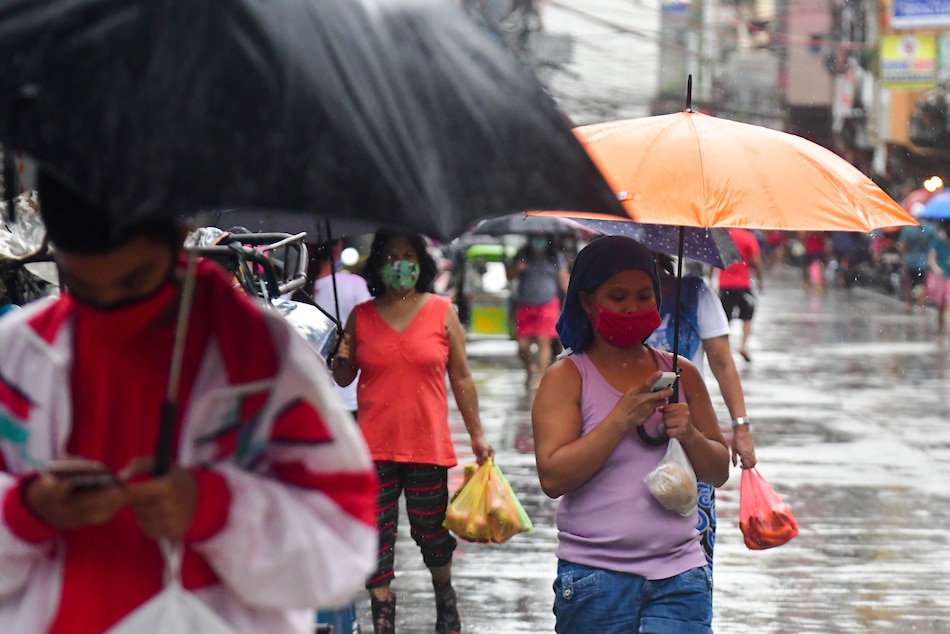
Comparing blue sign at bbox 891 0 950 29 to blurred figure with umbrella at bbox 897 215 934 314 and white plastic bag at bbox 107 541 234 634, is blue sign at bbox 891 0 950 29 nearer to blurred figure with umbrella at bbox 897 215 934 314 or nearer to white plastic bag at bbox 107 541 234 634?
blurred figure with umbrella at bbox 897 215 934 314

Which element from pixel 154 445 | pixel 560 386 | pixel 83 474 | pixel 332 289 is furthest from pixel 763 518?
pixel 83 474

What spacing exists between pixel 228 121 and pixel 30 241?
297 cm

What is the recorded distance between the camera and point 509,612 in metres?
7.28

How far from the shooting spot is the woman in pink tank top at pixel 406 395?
656 centimetres

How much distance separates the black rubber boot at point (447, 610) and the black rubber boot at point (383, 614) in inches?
13.5

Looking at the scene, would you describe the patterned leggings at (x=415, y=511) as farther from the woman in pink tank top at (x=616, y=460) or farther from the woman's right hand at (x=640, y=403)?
the woman's right hand at (x=640, y=403)

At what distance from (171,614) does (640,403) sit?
219 cm

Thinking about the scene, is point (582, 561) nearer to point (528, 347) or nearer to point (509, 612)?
point (509, 612)

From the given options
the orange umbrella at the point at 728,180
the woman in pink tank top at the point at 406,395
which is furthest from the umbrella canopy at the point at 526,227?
the orange umbrella at the point at 728,180

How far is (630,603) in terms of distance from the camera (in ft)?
14.3

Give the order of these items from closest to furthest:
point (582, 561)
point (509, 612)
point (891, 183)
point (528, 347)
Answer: point (582, 561)
point (509, 612)
point (528, 347)
point (891, 183)

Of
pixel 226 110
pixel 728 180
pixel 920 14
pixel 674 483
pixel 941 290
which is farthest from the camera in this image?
pixel 920 14

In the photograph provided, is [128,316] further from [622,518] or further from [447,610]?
[447,610]

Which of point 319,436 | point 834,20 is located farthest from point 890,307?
point 834,20
